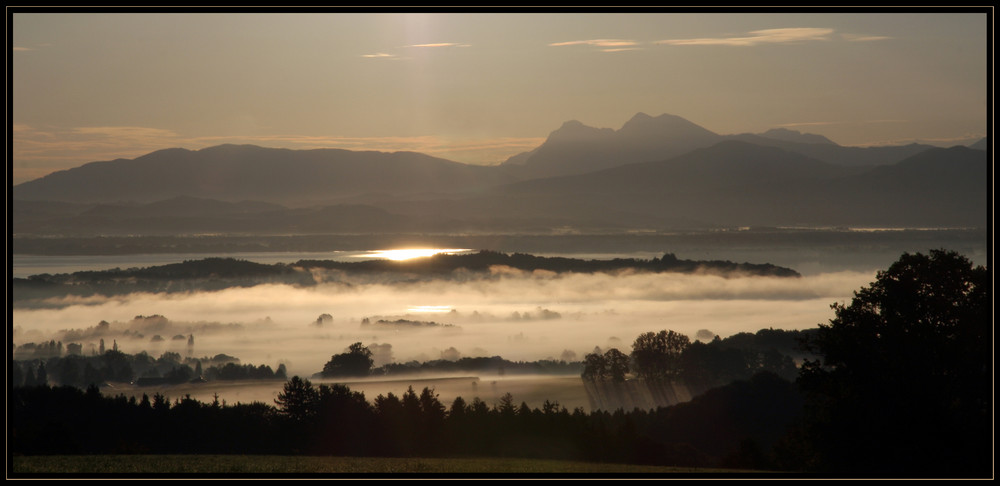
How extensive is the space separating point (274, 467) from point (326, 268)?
498 feet

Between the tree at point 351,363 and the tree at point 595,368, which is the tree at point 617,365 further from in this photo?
the tree at point 351,363

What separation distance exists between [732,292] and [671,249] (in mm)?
17889

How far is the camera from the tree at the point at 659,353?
138 meters

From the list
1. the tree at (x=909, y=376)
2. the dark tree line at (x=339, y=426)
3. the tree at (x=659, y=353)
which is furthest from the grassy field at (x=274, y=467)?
the tree at (x=659, y=353)

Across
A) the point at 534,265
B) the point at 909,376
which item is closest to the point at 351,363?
the point at 534,265

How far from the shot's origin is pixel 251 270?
179 m

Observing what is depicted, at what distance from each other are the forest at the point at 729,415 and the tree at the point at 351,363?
57.5 inches

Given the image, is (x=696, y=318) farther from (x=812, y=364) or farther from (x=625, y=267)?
(x=812, y=364)

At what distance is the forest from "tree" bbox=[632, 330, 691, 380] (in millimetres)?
761

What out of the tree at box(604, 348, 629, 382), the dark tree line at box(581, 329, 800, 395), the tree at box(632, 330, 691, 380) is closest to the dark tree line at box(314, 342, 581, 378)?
the dark tree line at box(581, 329, 800, 395)

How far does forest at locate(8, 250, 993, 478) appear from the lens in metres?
35.1

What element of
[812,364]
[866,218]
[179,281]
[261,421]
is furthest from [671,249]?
[812,364]

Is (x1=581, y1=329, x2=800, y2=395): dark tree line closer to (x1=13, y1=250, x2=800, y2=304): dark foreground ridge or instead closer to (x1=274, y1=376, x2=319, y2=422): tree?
(x1=13, y1=250, x2=800, y2=304): dark foreground ridge
